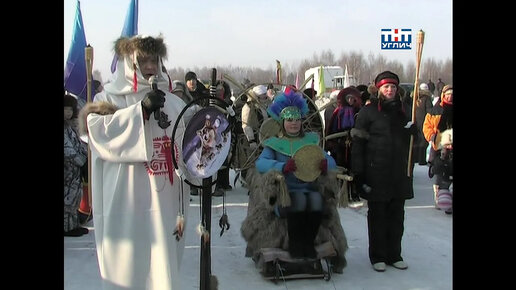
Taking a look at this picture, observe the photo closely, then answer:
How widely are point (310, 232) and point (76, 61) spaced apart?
11.1 feet

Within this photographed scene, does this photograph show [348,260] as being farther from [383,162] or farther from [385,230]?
[383,162]

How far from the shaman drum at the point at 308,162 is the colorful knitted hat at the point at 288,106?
344mm

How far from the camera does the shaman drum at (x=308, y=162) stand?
4148 millimetres

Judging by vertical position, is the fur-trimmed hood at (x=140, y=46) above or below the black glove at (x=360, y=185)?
above

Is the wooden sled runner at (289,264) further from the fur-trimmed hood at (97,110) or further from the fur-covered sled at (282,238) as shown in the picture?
the fur-trimmed hood at (97,110)

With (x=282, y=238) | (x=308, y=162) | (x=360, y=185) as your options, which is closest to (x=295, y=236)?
(x=282, y=238)

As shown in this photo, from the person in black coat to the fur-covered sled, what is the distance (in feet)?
1.28

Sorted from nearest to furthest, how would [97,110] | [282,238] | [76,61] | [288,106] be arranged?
[97,110] < [282,238] < [288,106] < [76,61]

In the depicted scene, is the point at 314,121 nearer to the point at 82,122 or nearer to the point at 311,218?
the point at 311,218

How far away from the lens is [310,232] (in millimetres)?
4270

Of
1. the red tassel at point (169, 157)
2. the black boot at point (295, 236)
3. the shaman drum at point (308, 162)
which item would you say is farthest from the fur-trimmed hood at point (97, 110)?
the black boot at point (295, 236)

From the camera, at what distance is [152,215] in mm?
3090

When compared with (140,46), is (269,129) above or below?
below
